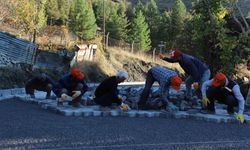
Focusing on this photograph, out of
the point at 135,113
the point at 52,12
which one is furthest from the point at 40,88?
the point at 52,12

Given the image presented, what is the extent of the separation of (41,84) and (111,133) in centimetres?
577

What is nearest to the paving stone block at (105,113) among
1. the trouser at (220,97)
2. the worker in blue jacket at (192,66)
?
the trouser at (220,97)

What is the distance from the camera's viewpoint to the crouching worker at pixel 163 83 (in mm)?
10309

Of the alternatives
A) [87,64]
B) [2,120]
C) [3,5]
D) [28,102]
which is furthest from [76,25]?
[2,120]

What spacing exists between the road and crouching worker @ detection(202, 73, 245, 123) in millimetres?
656

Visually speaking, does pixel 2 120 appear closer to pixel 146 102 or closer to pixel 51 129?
pixel 51 129

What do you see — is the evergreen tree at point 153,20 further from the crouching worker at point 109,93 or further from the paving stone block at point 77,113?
the paving stone block at point 77,113

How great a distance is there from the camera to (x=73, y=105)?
10.9m

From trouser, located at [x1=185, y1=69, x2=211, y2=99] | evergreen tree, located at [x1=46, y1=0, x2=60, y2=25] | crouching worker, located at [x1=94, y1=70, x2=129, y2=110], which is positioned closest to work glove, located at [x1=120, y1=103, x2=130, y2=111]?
crouching worker, located at [x1=94, y1=70, x2=129, y2=110]

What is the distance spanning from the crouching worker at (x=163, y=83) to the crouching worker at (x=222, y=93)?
0.67 metres

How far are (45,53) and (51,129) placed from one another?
22.4 metres

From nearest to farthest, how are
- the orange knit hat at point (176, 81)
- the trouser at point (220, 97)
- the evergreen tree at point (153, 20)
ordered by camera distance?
the orange knit hat at point (176, 81) < the trouser at point (220, 97) < the evergreen tree at point (153, 20)

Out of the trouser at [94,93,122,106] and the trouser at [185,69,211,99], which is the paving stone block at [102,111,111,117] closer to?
the trouser at [94,93,122,106]

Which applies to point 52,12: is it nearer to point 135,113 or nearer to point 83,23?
point 83,23
